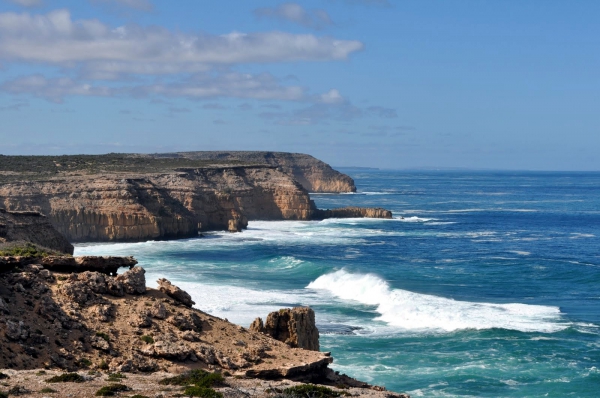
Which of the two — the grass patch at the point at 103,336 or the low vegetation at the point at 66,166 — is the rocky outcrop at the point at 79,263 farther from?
the low vegetation at the point at 66,166

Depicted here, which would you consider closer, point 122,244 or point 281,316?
point 281,316

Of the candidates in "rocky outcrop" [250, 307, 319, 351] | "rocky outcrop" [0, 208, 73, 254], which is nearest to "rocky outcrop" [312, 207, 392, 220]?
"rocky outcrop" [0, 208, 73, 254]

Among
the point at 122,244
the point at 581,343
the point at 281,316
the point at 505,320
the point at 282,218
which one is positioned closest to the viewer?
the point at 281,316

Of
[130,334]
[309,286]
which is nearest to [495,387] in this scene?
[130,334]

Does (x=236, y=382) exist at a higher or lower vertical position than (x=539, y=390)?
higher

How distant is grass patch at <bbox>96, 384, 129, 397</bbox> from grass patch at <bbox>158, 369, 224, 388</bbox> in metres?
1.25

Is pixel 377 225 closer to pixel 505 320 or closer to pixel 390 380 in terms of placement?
pixel 505 320

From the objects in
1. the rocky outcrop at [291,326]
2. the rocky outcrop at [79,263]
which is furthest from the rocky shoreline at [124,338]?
the rocky outcrop at [291,326]

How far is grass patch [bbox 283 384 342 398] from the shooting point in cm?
1934

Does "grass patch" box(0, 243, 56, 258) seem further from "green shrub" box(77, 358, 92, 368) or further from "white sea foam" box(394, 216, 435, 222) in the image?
"white sea foam" box(394, 216, 435, 222)

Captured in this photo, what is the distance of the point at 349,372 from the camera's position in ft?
103

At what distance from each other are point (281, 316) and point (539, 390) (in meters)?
10.9

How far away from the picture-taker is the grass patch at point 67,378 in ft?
62.9

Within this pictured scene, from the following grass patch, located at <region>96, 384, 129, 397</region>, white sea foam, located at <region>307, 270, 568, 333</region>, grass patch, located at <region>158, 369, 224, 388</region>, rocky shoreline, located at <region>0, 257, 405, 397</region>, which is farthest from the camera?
white sea foam, located at <region>307, 270, 568, 333</region>
